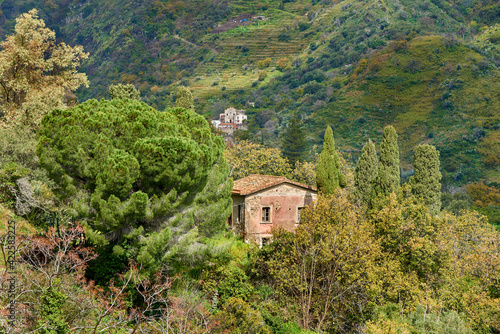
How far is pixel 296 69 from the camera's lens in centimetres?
13762

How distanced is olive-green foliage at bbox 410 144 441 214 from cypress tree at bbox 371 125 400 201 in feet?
4.46

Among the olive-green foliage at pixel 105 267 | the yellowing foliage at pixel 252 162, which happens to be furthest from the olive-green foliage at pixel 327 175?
the yellowing foliage at pixel 252 162

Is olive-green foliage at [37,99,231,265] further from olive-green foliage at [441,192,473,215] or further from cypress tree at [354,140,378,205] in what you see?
olive-green foliage at [441,192,473,215]

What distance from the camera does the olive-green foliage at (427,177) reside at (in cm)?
2884

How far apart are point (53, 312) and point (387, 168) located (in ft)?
70.4

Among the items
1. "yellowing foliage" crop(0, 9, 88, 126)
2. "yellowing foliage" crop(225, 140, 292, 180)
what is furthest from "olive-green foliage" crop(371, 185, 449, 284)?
"yellowing foliage" crop(225, 140, 292, 180)

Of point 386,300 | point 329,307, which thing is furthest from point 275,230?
point 386,300

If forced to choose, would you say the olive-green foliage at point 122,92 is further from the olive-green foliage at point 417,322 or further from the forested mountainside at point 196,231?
the olive-green foliage at point 417,322

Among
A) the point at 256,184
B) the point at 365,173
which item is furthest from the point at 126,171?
the point at 365,173

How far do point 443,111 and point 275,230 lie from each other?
7189 centimetres

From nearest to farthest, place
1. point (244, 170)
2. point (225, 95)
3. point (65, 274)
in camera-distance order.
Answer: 1. point (65, 274)
2. point (244, 170)
3. point (225, 95)

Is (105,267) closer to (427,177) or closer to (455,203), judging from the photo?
(427,177)

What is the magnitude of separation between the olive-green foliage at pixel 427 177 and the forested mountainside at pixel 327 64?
34.8m

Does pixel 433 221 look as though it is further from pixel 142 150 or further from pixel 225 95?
pixel 225 95
